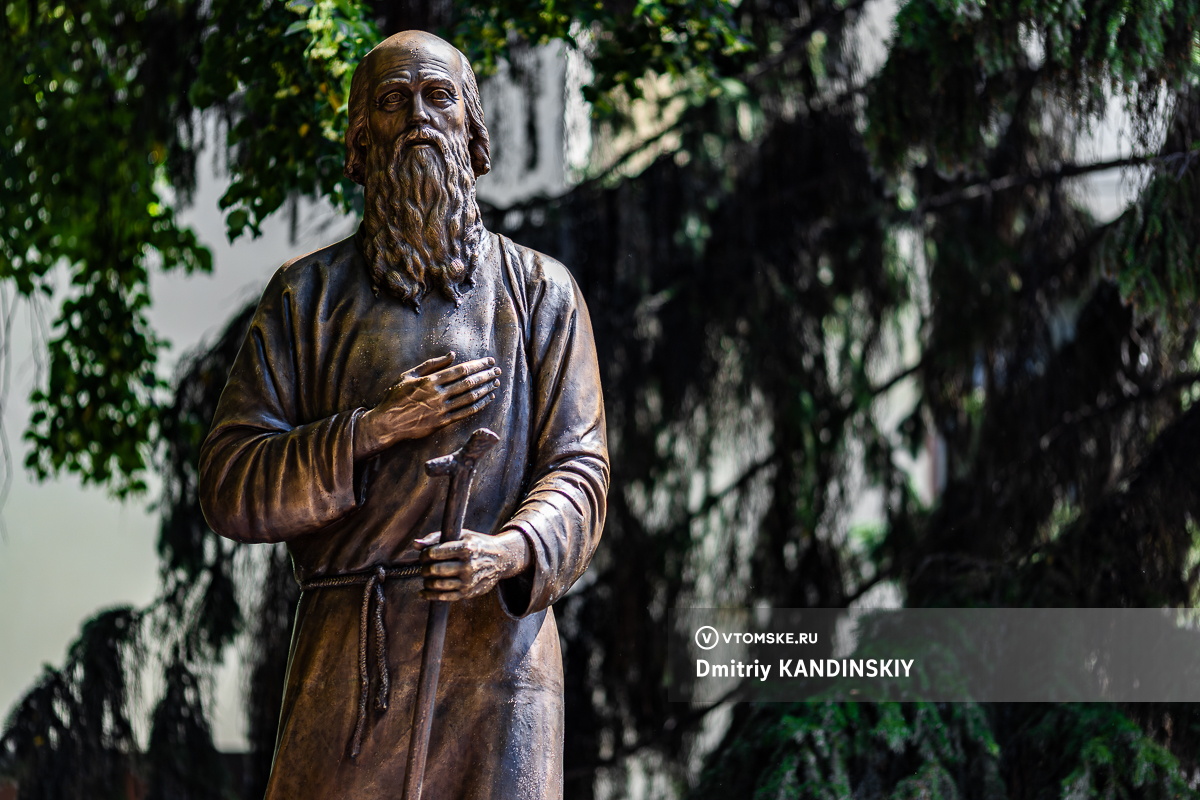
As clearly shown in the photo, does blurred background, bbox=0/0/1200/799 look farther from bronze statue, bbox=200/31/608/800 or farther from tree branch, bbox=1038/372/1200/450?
bronze statue, bbox=200/31/608/800

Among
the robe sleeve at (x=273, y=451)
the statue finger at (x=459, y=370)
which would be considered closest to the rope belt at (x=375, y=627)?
the robe sleeve at (x=273, y=451)

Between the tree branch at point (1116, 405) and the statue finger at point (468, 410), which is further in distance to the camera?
the tree branch at point (1116, 405)

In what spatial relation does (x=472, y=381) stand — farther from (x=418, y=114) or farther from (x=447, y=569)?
(x=418, y=114)

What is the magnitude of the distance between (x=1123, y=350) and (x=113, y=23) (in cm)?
383

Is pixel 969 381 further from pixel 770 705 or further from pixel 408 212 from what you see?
pixel 408 212

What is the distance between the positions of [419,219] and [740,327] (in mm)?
3191

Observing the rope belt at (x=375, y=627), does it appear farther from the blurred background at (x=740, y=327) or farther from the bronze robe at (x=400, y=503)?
the blurred background at (x=740, y=327)

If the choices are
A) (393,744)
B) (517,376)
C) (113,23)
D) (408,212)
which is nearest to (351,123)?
(408,212)

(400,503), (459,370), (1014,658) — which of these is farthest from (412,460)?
(1014,658)

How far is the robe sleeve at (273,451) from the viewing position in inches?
104

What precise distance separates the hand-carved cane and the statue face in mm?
644

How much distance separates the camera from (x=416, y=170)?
281 centimetres

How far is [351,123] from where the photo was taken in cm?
293

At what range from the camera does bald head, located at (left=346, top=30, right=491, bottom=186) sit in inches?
111
